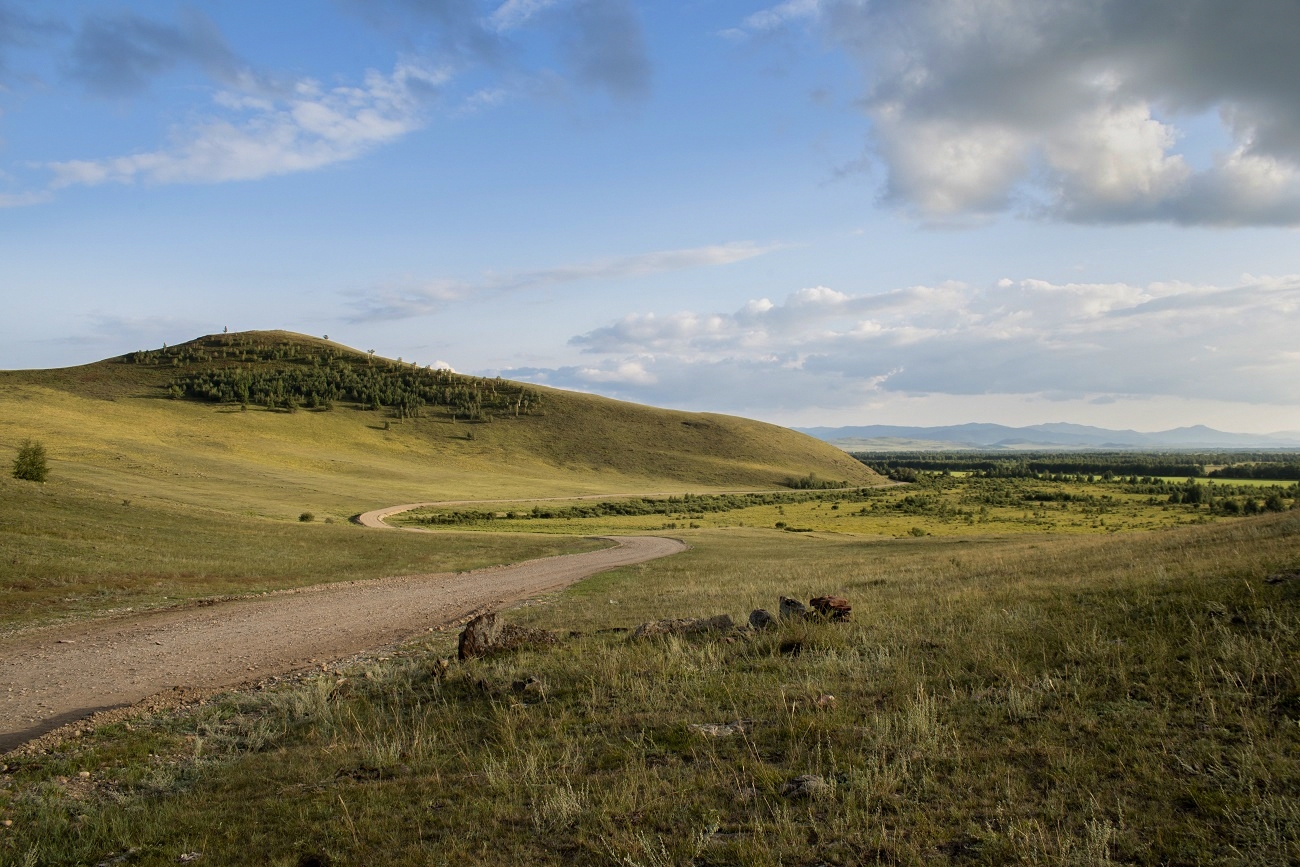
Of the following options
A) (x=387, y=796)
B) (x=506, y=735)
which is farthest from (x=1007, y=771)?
(x=387, y=796)

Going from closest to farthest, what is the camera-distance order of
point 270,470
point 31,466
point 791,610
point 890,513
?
1. point 791,610
2. point 31,466
3. point 890,513
4. point 270,470

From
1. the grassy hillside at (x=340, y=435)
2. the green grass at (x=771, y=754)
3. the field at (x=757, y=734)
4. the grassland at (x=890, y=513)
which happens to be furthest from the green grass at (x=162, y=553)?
the grassland at (x=890, y=513)

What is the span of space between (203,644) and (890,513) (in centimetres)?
7408

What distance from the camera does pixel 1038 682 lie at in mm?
7617

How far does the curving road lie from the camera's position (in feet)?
35.7

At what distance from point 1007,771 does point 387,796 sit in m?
5.33

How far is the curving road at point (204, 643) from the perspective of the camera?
10.9m

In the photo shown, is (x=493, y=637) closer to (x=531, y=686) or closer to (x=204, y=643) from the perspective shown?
(x=531, y=686)

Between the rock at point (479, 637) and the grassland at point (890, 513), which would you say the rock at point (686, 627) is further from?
the grassland at point (890, 513)

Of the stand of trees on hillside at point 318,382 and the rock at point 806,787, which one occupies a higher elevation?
the stand of trees on hillside at point 318,382

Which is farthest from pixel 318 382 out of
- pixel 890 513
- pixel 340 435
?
pixel 890 513

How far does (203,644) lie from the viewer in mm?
14328

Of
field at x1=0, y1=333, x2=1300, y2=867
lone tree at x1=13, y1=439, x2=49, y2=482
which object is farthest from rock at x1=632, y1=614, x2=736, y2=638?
lone tree at x1=13, y1=439, x2=49, y2=482

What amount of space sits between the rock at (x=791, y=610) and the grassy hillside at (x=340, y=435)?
A: 44893 millimetres
